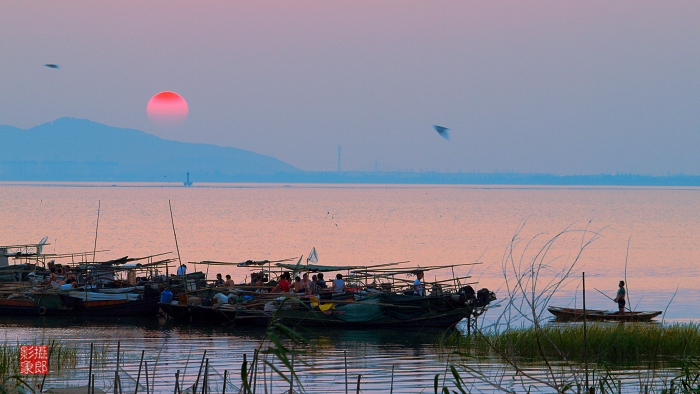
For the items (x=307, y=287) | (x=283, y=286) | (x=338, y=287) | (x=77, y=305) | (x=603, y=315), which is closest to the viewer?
(x=603, y=315)

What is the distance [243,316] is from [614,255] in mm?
46469

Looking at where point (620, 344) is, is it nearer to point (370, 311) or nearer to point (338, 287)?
point (370, 311)

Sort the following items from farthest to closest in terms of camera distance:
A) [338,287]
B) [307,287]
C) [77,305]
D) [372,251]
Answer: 1. [372,251]
2. [77,305]
3. [338,287]
4. [307,287]

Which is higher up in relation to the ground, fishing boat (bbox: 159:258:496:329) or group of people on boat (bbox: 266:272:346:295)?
group of people on boat (bbox: 266:272:346:295)

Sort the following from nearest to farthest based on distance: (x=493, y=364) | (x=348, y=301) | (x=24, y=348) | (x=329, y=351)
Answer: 1. (x=24, y=348)
2. (x=493, y=364)
3. (x=329, y=351)
4. (x=348, y=301)

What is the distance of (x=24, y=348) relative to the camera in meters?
17.0

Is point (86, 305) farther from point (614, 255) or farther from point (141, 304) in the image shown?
point (614, 255)

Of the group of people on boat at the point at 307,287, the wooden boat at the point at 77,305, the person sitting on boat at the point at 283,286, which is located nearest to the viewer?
the group of people on boat at the point at 307,287

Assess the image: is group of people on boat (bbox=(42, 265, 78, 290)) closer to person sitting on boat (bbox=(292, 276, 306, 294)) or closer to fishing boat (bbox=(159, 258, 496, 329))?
fishing boat (bbox=(159, 258, 496, 329))

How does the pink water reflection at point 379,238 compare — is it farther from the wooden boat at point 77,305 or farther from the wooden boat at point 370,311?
the wooden boat at point 370,311

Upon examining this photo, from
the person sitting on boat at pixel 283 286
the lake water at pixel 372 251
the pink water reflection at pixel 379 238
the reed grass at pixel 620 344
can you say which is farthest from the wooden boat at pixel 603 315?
the pink water reflection at pixel 379 238

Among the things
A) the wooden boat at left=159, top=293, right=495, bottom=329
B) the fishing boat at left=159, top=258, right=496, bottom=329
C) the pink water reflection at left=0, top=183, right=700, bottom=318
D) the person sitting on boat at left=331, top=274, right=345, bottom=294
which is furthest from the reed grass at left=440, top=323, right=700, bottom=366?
the pink water reflection at left=0, top=183, right=700, bottom=318

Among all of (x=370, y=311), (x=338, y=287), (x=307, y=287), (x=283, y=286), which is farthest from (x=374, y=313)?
(x=283, y=286)

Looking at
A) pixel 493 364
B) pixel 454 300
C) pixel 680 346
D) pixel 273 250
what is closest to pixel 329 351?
pixel 493 364
